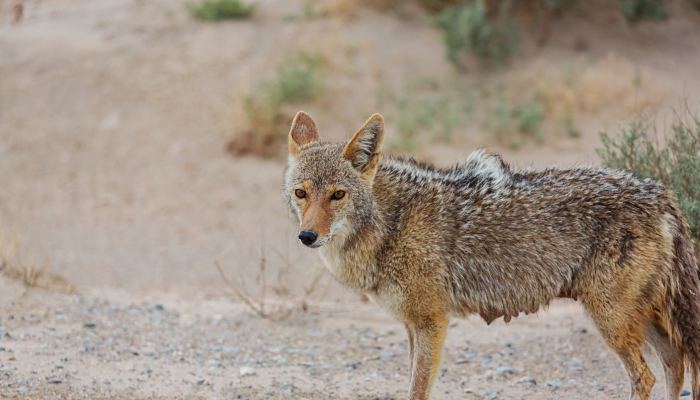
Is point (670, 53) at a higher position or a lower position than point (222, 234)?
higher

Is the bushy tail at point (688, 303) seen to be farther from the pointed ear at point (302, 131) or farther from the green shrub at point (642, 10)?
the green shrub at point (642, 10)

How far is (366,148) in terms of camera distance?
604cm

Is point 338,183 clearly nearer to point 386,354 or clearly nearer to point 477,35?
point 386,354

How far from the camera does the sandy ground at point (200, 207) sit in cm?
726

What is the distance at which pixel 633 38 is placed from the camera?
61.8 ft

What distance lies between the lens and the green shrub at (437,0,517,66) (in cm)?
1734

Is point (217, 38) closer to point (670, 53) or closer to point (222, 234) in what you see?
point (222, 234)

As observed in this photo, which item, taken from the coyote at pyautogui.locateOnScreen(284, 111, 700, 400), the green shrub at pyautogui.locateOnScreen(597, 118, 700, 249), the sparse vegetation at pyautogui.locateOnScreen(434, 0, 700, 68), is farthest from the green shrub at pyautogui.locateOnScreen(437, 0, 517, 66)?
the coyote at pyautogui.locateOnScreen(284, 111, 700, 400)

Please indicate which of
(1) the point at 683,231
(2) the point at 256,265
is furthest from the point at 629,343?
(2) the point at 256,265

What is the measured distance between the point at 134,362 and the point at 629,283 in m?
3.97

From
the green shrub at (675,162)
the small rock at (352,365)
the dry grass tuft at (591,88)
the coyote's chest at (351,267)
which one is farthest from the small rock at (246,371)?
the dry grass tuft at (591,88)

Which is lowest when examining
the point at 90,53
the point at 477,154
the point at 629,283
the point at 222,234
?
the point at 222,234

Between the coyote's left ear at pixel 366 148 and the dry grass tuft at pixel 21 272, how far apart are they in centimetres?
477

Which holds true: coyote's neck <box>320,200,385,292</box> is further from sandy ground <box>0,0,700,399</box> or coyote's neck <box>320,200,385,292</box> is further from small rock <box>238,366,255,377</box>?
small rock <box>238,366,255,377</box>
